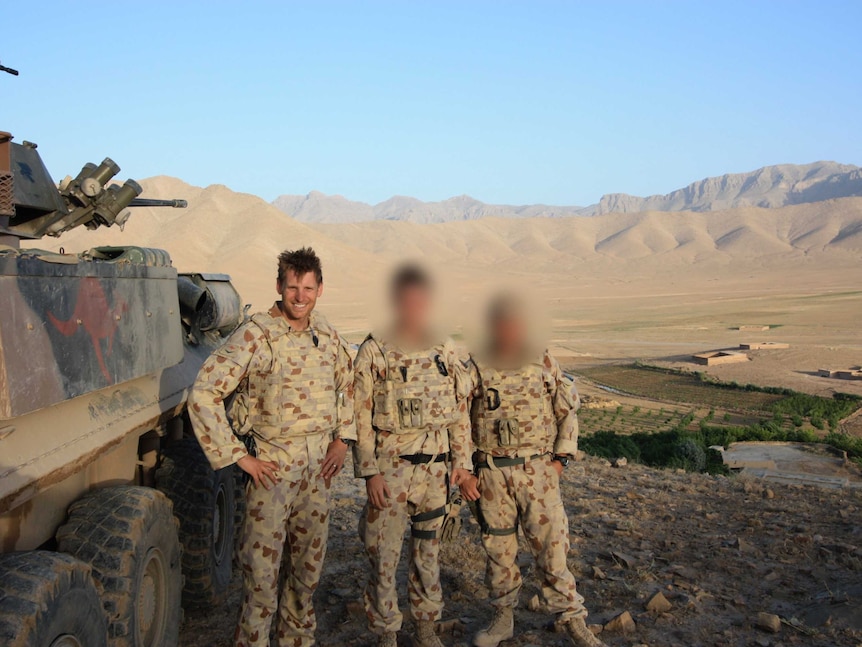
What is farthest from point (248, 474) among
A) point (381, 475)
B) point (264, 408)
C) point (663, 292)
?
point (663, 292)

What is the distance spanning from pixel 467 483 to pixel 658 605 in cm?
136

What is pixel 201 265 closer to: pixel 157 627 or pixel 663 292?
pixel 663 292

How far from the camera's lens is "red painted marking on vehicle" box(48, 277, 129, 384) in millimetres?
3017

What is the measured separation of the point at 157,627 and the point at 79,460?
1.16 meters

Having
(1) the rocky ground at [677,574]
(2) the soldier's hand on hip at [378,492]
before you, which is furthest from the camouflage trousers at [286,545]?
(1) the rocky ground at [677,574]

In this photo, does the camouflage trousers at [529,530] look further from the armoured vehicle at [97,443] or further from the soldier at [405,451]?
the armoured vehicle at [97,443]

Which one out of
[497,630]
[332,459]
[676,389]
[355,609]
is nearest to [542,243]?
[676,389]

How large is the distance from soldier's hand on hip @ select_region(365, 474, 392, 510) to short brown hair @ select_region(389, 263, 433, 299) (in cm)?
86

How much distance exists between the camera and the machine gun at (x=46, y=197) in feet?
13.4

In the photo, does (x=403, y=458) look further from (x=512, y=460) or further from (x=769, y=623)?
(x=769, y=623)

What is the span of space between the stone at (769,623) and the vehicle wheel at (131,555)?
2879mm

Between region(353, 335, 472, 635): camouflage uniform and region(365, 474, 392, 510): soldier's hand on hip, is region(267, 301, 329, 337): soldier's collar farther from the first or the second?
region(365, 474, 392, 510): soldier's hand on hip

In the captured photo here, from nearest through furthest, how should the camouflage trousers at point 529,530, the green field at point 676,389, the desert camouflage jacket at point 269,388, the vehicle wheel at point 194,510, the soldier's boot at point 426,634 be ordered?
the desert camouflage jacket at point 269,388 < the soldier's boot at point 426,634 < the camouflage trousers at point 529,530 < the vehicle wheel at point 194,510 < the green field at point 676,389

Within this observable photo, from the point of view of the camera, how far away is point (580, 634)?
4.08m
